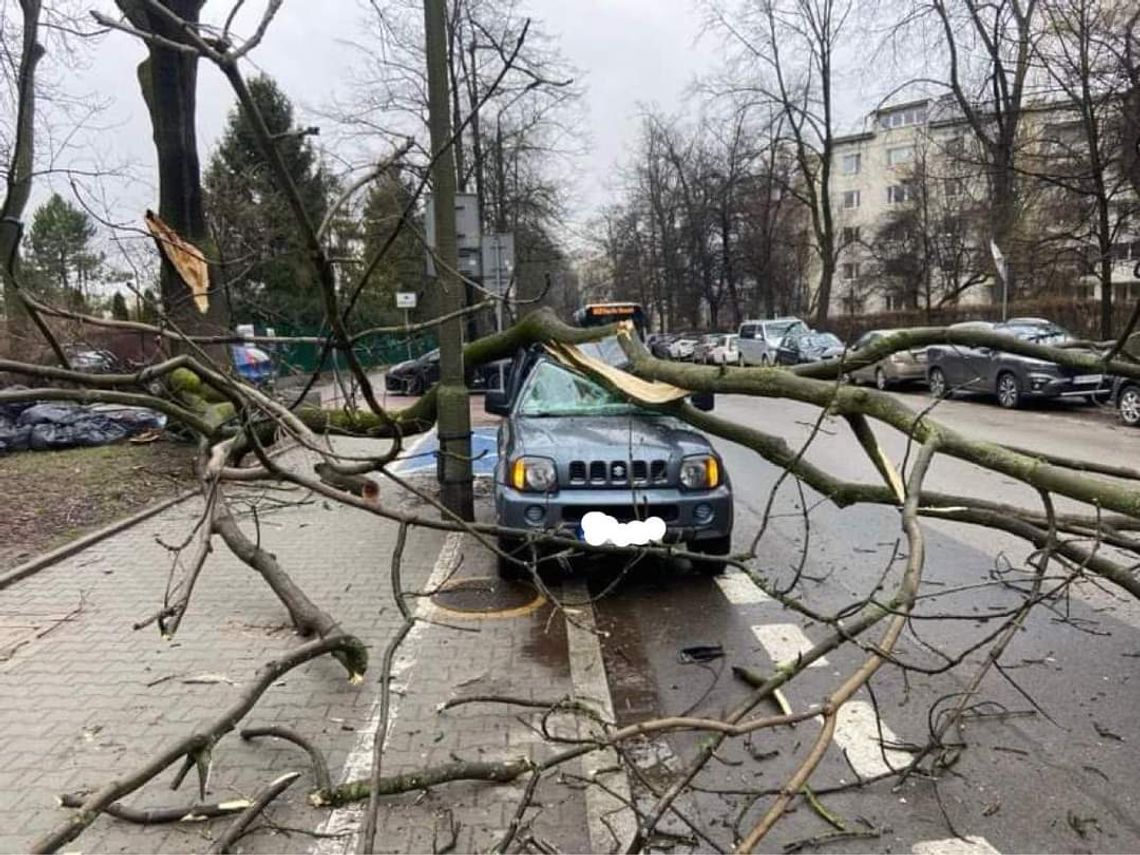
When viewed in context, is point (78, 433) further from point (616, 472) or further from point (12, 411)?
point (616, 472)

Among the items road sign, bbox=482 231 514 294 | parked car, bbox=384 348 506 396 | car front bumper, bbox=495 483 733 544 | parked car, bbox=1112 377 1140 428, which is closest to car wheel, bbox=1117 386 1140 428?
parked car, bbox=1112 377 1140 428

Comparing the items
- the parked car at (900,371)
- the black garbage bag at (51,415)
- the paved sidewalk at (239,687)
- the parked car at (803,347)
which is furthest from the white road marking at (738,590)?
the parked car at (803,347)

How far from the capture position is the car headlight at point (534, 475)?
5.32 metres

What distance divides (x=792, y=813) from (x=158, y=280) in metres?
8.37

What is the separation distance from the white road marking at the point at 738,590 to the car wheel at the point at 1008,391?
42.5 feet

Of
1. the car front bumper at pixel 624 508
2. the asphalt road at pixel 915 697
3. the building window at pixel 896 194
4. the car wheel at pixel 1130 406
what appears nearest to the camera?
the asphalt road at pixel 915 697

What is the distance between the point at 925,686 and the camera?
412cm

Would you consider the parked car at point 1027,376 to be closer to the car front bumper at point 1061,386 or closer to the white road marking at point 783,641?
the car front bumper at point 1061,386

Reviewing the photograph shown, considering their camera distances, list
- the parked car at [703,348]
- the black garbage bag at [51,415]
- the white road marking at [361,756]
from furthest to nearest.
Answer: the parked car at [703,348] → the black garbage bag at [51,415] → the white road marking at [361,756]

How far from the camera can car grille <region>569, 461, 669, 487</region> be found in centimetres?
536

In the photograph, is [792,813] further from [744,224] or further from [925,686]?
[744,224]

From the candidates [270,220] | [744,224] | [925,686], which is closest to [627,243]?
[744,224]

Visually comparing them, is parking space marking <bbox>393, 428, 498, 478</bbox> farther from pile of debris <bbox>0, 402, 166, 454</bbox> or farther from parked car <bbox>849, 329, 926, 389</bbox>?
parked car <bbox>849, 329, 926, 389</bbox>

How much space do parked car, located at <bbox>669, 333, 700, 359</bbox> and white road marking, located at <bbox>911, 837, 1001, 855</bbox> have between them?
33556mm
